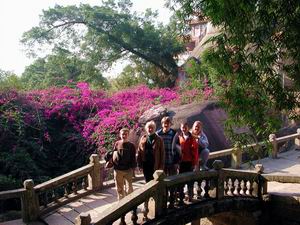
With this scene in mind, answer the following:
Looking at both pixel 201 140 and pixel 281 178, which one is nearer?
pixel 201 140

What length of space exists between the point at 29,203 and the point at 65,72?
17344mm

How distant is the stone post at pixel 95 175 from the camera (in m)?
9.34

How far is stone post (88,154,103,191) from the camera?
934 centimetres

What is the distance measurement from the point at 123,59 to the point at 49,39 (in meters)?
4.99

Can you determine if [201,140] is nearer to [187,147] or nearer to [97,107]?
Answer: [187,147]

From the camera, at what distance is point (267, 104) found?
660 centimetres

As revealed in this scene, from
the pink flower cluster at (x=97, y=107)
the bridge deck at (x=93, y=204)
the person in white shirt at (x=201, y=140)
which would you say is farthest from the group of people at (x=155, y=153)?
the pink flower cluster at (x=97, y=107)

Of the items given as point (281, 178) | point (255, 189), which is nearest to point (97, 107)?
point (255, 189)

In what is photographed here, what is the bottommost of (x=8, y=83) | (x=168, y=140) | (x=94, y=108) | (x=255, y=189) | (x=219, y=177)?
(x=255, y=189)

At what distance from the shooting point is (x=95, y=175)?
9406 millimetres

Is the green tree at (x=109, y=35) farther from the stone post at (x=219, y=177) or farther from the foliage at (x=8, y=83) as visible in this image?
the stone post at (x=219, y=177)

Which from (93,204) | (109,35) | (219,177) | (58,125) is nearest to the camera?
(219,177)

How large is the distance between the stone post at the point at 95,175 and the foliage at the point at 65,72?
521 inches

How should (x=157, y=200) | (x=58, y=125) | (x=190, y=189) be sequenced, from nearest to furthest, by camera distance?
1. (x=157, y=200)
2. (x=190, y=189)
3. (x=58, y=125)
